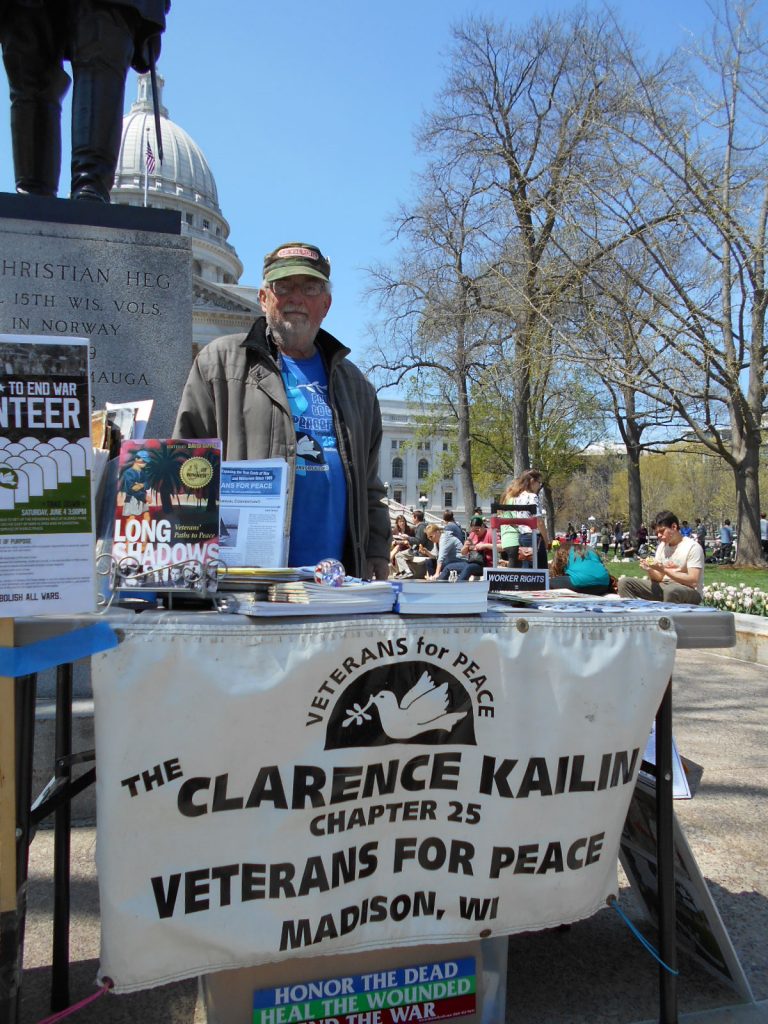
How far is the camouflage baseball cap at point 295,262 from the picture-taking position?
8.95 feet

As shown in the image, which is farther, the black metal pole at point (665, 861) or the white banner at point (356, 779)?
the black metal pole at point (665, 861)

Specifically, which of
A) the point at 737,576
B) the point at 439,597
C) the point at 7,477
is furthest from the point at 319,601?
the point at 737,576

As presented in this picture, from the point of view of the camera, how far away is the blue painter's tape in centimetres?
159

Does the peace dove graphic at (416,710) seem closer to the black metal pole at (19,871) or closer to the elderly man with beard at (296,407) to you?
the black metal pole at (19,871)

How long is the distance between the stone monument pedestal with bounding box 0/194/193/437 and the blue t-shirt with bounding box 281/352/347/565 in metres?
1.12

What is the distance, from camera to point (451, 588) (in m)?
1.90

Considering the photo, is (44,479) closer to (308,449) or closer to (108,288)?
(308,449)

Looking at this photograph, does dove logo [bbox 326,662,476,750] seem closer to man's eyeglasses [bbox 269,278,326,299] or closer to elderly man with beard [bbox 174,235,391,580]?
elderly man with beard [bbox 174,235,391,580]

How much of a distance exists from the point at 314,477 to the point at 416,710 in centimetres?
124

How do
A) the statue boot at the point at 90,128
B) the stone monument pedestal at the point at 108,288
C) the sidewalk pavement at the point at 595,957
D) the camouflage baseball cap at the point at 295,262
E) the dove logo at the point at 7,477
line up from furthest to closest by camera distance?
the statue boot at the point at 90,128 → the stone monument pedestal at the point at 108,288 → the camouflage baseball cap at the point at 295,262 → the sidewalk pavement at the point at 595,957 → the dove logo at the point at 7,477

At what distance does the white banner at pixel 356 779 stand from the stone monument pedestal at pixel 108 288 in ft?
7.63

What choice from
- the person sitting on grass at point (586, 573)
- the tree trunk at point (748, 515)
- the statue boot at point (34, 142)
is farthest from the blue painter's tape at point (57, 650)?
the tree trunk at point (748, 515)

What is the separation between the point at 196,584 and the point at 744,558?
19089 mm

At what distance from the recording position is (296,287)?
9.29ft
